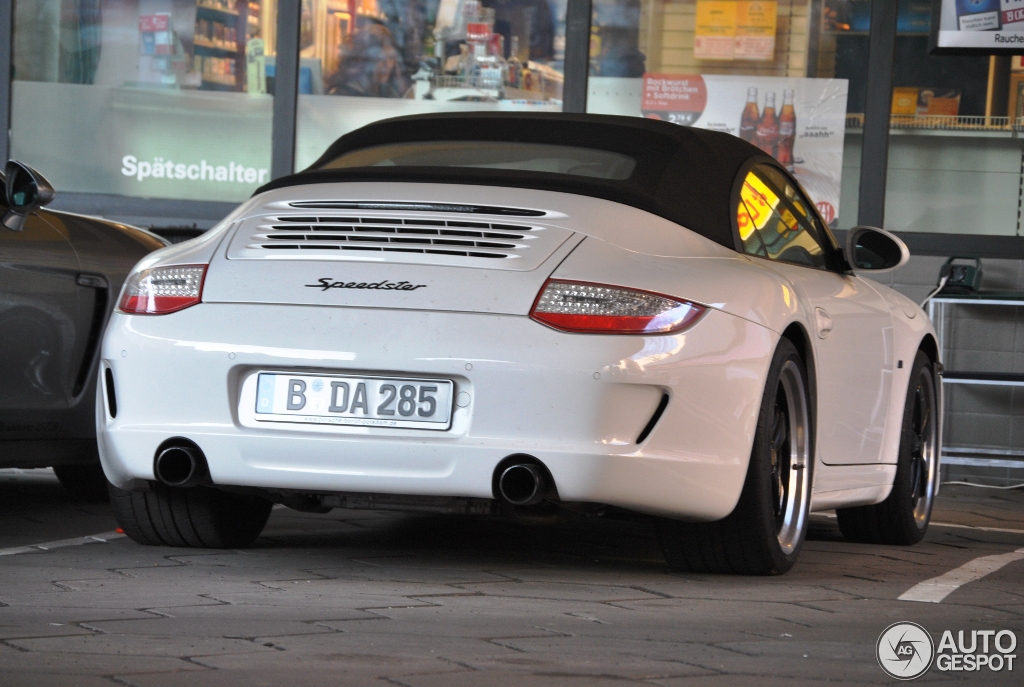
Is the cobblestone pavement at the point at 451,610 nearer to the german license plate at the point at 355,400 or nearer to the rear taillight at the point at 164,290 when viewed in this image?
the german license plate at the point at 355,400

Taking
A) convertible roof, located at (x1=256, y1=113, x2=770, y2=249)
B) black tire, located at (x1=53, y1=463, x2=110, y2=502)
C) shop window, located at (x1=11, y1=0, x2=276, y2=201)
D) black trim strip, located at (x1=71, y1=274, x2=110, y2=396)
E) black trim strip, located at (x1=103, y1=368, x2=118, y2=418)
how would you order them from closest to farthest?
black trim strip, located at (x1=103, y1=368, x2=118, y2=418) < convertible roof, located at (x1=256, y1=113, x2=770, y2=249) < black trim strip, located at (x1=71, y1=274, x2=110, y2=396) < black tire, located at (x1=53, y1=463, x2=110, y2=502) < shop window, located at (x1=11, y1=0, x2=276, y2=201)

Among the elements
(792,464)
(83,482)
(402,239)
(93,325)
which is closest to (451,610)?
(402,239)

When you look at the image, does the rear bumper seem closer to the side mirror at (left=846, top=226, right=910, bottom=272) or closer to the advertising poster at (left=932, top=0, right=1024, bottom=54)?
the side mirror at (left=846, top=226, right=910, bottom=272)

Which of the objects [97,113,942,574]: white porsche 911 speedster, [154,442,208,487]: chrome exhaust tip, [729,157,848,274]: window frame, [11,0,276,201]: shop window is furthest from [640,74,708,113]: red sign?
[154,442,208,487]: chrome exhaust tip

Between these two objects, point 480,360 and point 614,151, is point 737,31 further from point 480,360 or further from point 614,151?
point 480,360

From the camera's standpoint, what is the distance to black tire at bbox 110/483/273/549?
179 inches

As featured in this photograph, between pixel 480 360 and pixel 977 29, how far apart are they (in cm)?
670

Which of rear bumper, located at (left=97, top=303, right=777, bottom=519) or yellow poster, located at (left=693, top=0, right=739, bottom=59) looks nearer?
rear bumper, located at (left=97, top=303, right=777, bottom=519)

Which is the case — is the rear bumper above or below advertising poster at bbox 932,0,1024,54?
below

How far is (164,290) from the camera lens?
4.17 m

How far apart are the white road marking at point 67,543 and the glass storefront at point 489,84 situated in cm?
557

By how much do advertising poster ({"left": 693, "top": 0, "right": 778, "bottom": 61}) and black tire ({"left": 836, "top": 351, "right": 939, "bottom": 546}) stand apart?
14.9 feet

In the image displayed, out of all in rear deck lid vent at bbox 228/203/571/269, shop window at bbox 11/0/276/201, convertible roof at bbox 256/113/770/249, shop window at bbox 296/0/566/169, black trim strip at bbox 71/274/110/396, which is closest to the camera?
rear deck lid vent at bbox 228/203/571/269

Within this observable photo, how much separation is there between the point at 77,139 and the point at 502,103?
9.55 feet
